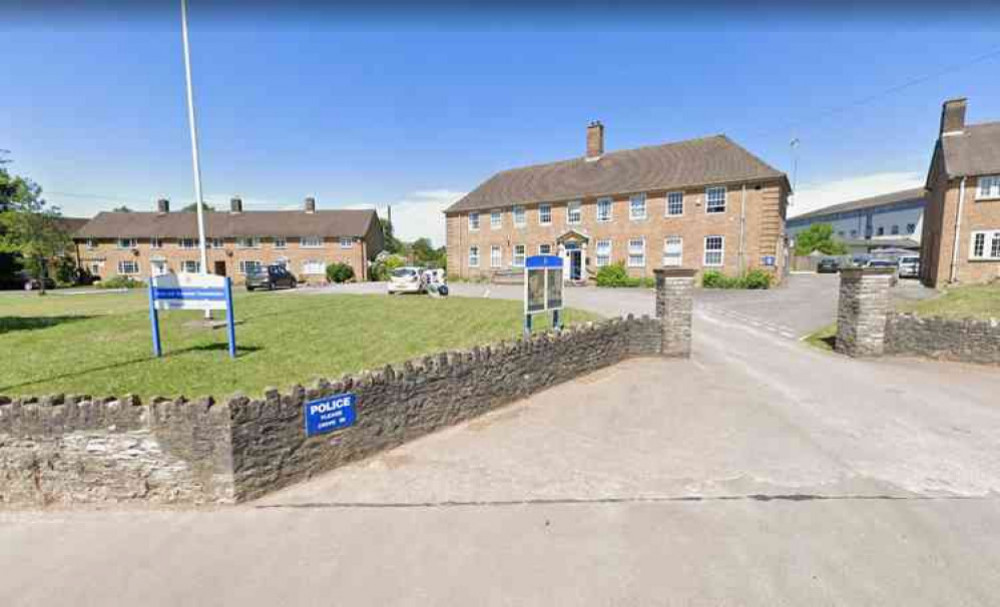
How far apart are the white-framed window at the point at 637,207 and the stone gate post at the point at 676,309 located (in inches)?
817

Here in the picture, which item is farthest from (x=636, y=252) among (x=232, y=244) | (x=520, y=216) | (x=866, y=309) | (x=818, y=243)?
(x=818, y=243)

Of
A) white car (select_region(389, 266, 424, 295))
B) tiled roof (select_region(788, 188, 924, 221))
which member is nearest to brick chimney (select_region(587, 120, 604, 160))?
white car (select_region(389, 266, 424, 295))

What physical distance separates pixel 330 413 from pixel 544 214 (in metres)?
29.6

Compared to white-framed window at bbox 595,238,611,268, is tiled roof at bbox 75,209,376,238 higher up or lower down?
higher up

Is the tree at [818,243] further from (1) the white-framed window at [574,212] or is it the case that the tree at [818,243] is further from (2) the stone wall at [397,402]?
(2) the stone wall at [397,402]

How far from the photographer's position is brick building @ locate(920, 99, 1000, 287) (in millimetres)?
21984

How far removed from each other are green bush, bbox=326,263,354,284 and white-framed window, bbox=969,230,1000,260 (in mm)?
43552

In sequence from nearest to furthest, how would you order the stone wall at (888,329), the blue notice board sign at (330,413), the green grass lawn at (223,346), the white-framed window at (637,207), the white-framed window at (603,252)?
the blue notice board sign at (330,413) < the green grass lawn at (223,346) < the stone wall at (888,329) < the white-framed window at (637,207) < the white-framed window at (603,252)

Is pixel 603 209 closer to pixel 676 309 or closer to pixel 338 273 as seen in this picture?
pixel 676 309

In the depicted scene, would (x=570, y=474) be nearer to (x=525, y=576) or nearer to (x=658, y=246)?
(x=525, y=576)

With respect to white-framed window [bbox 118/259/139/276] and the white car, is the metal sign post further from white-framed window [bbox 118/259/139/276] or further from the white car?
white-framed window [bbox 118/259/139/276]

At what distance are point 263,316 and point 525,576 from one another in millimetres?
13642

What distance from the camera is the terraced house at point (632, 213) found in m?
24.8

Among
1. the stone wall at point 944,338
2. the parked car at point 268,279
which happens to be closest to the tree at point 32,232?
the parked car at point 268,279
